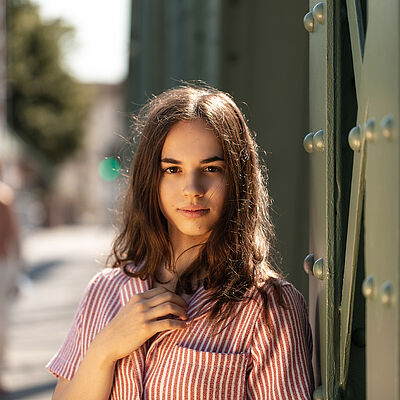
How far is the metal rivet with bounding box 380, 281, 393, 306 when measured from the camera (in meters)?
1.20

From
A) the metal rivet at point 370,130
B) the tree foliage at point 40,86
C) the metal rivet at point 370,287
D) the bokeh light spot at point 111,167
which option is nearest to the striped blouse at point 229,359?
the metal rivet at point 370,287

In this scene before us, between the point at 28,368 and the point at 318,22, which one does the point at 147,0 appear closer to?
the point at 28,368

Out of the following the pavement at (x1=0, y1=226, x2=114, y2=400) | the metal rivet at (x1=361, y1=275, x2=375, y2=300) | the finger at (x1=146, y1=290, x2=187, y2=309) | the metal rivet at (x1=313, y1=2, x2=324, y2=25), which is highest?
the metal rivet at (x1=313, y1=2, x2=324, y2=25)

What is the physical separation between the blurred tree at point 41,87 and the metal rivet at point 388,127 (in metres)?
35.8

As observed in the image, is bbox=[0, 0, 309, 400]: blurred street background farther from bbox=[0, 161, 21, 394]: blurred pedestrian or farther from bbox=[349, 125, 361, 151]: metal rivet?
bbox=[349, 125, 361, 151]: metal rivet

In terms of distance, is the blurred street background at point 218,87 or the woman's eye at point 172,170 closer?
the woman's eye at point 172,170

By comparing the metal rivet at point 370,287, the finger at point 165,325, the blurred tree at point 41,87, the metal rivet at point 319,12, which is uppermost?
the blurred tree at point 41,87

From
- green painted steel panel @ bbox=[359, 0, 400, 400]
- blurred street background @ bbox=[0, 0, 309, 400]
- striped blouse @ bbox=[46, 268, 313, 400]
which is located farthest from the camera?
blurred street background @ bbox=[0, 0, 309, 400]

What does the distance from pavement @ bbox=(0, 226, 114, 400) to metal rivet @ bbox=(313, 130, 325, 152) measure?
0.84 metres

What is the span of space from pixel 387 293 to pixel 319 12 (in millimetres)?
735

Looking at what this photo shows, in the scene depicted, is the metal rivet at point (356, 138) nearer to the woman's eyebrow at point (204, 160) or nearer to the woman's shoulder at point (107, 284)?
the woman's eyebrow at point (204, 160)

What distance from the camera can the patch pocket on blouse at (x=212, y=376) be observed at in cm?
176

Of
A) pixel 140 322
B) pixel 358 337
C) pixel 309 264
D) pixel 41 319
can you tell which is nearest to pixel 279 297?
pixel 309 264

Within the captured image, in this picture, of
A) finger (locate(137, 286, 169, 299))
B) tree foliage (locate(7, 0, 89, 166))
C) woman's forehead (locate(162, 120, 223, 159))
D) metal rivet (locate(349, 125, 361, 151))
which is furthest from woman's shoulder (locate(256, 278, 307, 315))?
tree foliage (locate(7, 0, 89, 166))
